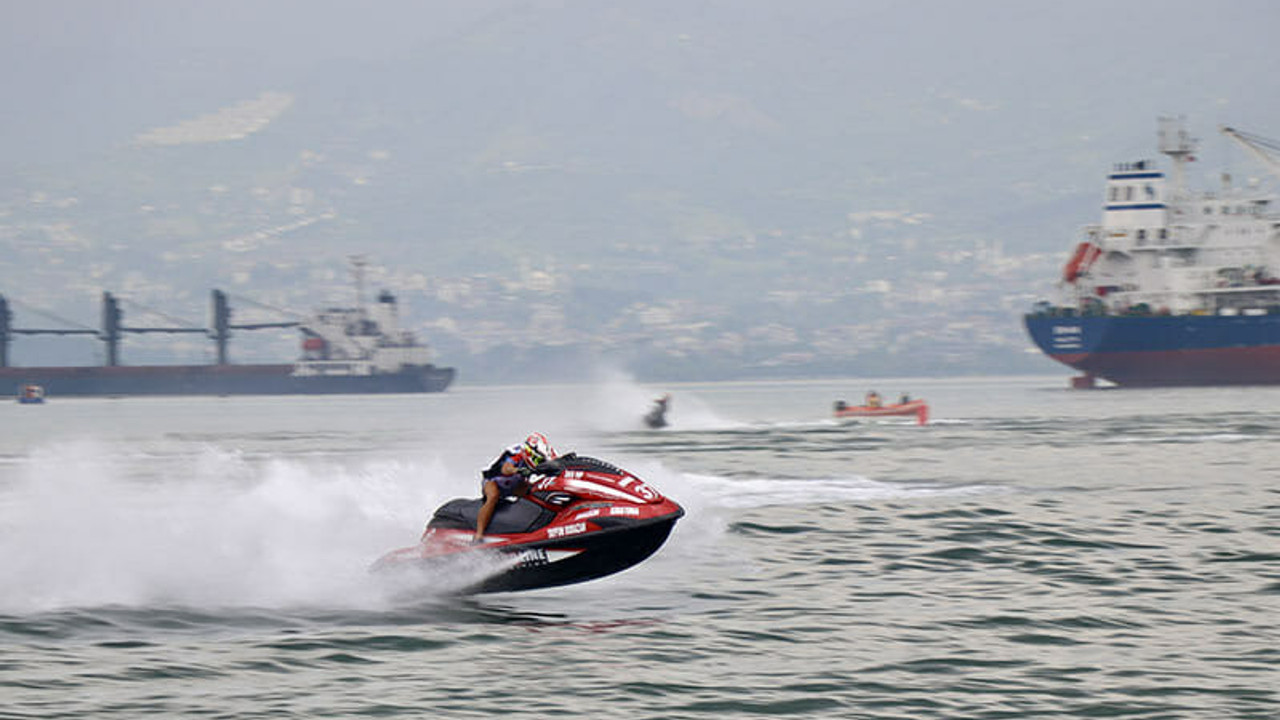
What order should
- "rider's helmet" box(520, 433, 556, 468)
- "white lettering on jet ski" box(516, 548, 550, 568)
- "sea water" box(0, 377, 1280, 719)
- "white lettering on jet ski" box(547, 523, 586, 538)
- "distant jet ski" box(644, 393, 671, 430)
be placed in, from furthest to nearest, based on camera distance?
"distant jet ski" box(644, 393, 671, 430), "white lettering on jet ski" box(516, 548, 550, 568), "white lettering on jet ski" box(547, 523, 586, 538), "rider's helmet" box(520, 433, 556, 468), "sea water" box(0, 377, 1280, 719)

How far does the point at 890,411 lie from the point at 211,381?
138 meters

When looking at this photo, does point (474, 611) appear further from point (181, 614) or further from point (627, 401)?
point (627, 401)

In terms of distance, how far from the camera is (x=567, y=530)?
1756 cm

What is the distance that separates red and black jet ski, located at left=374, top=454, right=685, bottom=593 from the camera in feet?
57.7

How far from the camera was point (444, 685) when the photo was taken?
13664mm

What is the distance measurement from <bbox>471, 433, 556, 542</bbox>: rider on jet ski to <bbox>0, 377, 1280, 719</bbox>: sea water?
A: 3.81 ft

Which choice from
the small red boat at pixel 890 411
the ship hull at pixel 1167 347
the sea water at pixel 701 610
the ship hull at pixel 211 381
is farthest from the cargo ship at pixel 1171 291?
the ship hull at pixel 211 381

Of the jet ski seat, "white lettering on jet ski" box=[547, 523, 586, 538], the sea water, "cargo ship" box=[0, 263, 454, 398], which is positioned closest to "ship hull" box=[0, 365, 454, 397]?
"cargo ship" box=[0, 263, 454, 398]

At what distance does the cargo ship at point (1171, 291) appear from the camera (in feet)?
370

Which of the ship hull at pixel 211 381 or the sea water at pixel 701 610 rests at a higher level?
the ship hull at pixel 211 381

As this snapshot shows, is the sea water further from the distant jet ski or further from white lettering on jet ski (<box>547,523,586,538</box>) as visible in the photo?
the distant jet ski

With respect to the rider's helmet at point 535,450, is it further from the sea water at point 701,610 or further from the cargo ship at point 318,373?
the cargo ship at point 318,373

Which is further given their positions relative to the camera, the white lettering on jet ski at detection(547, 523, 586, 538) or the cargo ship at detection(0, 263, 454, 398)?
the cargo ship at detection(0, 263, 454, 398)

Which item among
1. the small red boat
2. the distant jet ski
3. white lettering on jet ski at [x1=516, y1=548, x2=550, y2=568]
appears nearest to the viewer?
white lettering on jet ski at [x1=516, y1=548, x2=550, y2=568]
